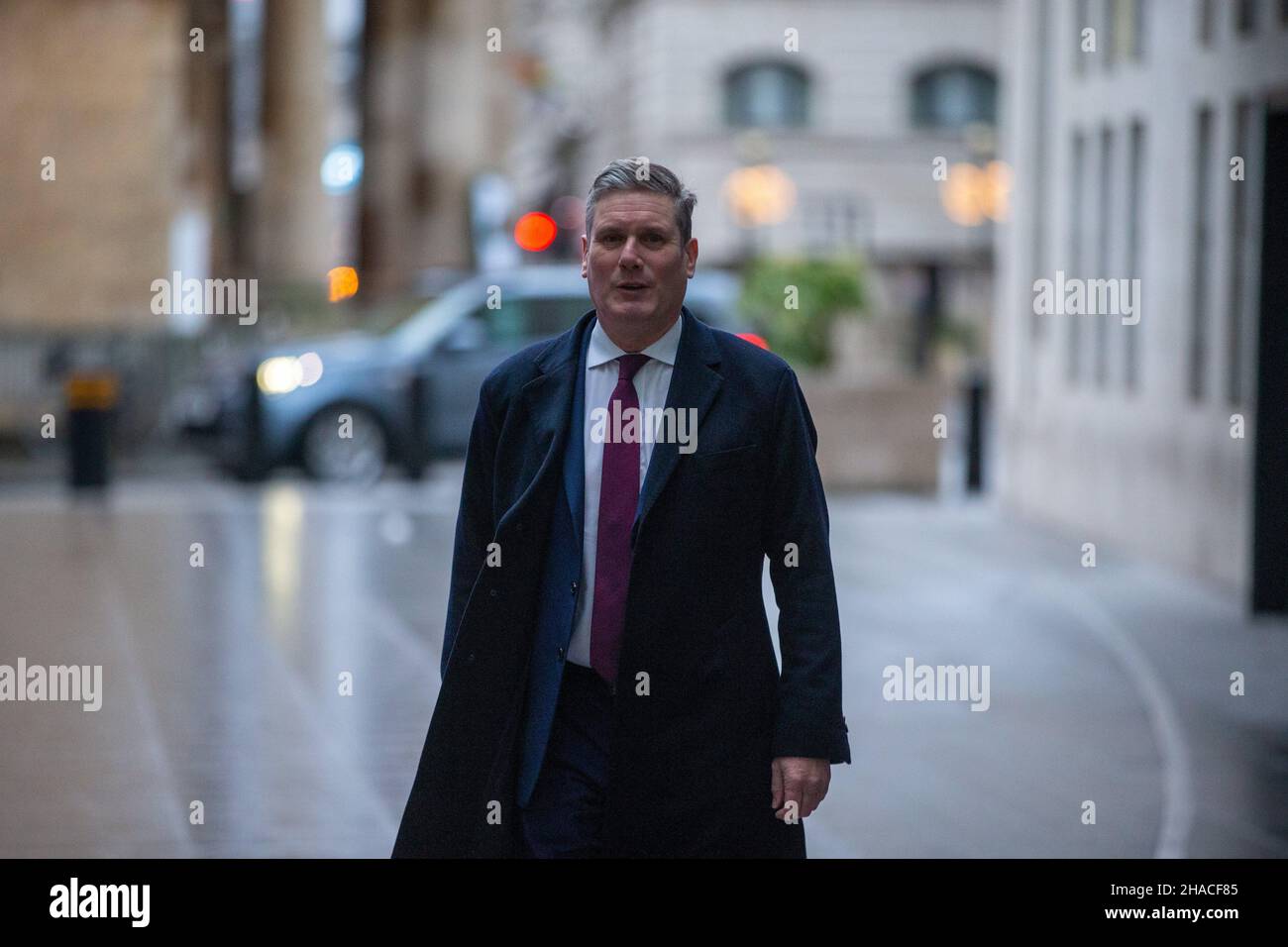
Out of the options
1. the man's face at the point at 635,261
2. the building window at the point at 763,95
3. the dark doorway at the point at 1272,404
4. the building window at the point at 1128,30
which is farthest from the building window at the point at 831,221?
the man's face at the point at 635,261

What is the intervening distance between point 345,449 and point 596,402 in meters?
16.1

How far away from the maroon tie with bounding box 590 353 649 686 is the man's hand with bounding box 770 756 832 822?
35cm

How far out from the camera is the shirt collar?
4090mm

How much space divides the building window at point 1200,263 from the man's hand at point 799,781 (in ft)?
33.8

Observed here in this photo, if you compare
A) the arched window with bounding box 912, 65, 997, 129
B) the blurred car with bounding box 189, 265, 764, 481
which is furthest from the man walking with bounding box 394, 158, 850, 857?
the arched window with bounding box 912, 65, 997, 129

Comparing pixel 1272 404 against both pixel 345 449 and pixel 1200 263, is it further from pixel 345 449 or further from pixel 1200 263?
pixel 345 449

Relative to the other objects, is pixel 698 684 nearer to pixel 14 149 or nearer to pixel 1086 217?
pixel 1086 217

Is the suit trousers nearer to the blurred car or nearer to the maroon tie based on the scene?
the maroon tie

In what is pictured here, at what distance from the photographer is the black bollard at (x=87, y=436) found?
726 inches

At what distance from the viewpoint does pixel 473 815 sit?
13.3 feet

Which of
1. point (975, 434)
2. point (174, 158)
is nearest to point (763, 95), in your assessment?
point (174, 158)

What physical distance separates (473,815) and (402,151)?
99.9 feet

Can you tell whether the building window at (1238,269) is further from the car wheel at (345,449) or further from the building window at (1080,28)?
the car wheel at (345,449)
